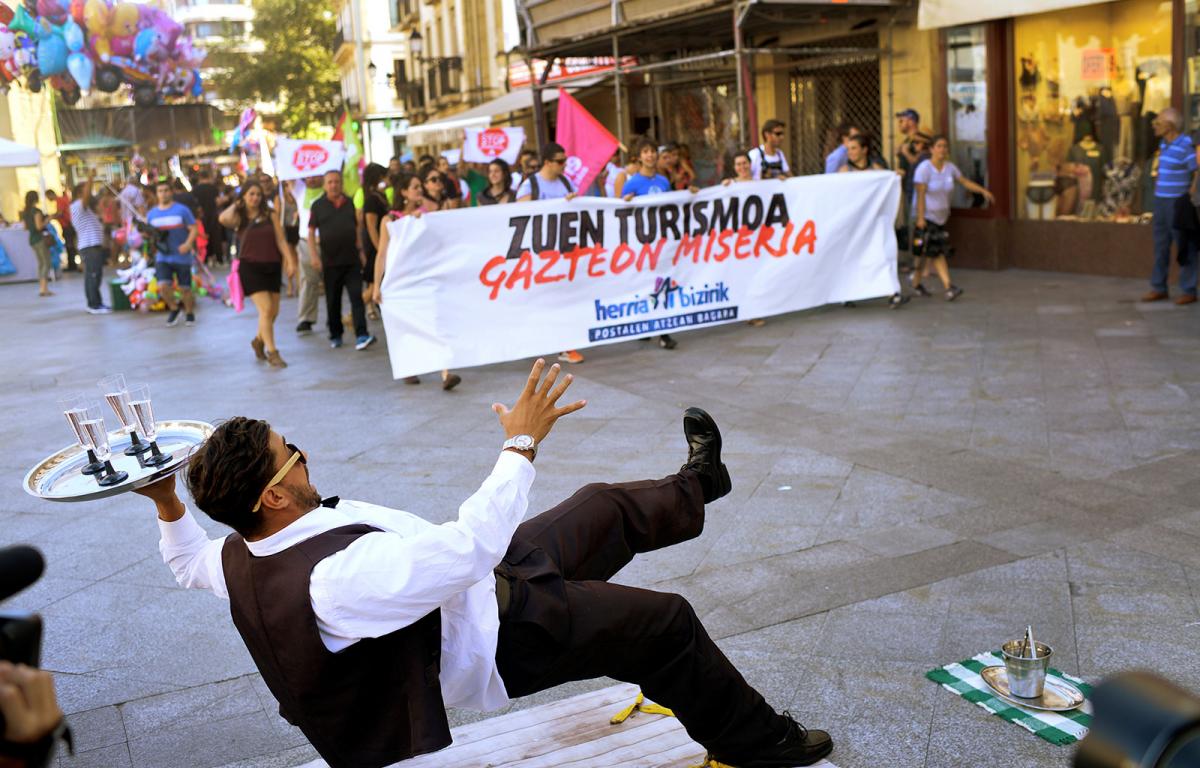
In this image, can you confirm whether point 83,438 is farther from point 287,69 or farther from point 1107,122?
point 287,69

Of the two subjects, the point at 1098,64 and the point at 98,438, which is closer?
the point at 98,438

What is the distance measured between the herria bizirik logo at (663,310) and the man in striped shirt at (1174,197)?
369 cm

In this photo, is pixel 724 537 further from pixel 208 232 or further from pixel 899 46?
pixel 208 232

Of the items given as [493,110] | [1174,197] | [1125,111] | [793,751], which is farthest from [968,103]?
[793,751]

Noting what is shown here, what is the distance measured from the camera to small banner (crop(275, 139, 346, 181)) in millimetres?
12883

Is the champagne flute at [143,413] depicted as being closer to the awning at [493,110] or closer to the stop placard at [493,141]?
the stop placard at [493,141]

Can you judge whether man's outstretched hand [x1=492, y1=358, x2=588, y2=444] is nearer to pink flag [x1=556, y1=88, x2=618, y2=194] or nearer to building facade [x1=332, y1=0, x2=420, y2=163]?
pink flag [x1=556, y1=88, x2=618, y2=194]

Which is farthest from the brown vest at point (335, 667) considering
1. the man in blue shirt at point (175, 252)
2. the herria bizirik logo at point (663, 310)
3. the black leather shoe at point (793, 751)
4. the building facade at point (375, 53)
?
the building facade at point (375, 53)

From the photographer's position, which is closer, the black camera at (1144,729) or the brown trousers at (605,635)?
the black camera at (1144,729)

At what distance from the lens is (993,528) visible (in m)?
5.01

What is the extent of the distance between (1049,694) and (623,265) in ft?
21.9

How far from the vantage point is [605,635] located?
2.85m

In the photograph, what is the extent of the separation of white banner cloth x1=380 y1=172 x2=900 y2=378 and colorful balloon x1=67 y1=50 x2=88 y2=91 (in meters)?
11.1

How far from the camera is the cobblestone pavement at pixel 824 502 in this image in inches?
148
